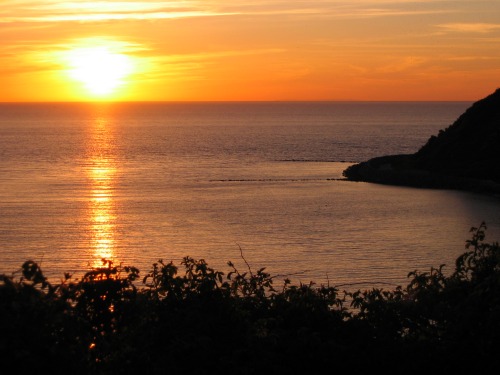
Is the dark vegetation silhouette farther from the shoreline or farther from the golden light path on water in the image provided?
the shoreline

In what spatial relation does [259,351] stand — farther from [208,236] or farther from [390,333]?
[208,236]

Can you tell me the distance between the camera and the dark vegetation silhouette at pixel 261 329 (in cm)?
1259

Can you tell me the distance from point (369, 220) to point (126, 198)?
2539 cm

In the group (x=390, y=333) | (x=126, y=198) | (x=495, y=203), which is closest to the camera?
(x=390, y=333)

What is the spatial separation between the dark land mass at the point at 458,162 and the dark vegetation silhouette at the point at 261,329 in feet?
205

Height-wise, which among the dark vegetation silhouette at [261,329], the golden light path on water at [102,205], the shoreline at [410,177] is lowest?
the golden light path on water at [102,205]

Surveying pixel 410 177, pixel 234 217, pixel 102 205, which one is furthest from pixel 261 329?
pixel 410 177

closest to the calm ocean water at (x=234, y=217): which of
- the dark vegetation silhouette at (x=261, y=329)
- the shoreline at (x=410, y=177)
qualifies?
the shoreline at (x=410, y=177)

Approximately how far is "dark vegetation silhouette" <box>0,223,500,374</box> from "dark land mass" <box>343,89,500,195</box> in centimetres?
6262

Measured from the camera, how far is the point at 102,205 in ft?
229

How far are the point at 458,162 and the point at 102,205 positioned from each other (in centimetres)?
3916

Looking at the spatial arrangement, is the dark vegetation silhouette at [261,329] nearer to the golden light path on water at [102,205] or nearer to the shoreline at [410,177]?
the golden light path on water at [102,205]

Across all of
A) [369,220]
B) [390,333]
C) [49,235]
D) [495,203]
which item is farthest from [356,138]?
[390,333]

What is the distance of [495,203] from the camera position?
6988 centimetres
